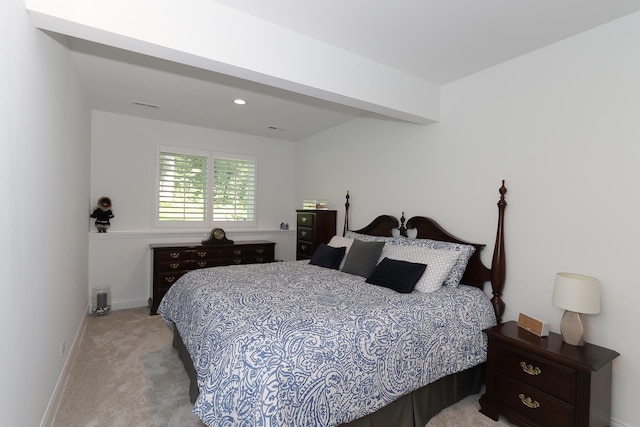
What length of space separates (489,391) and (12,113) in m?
3.23

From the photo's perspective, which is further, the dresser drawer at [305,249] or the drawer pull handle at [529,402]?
the dresser drawer at [305,249]

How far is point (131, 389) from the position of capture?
8.27 ft

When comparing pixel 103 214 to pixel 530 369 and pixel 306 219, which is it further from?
pixel 530 369

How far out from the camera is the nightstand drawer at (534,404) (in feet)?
6.49

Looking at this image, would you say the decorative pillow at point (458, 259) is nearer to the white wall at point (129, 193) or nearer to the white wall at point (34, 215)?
the white wall at point (34, 215)

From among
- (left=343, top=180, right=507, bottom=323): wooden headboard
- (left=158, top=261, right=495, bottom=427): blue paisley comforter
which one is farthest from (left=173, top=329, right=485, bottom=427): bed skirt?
(left=343, top=180, right=507, bottom=323): wooden headboard

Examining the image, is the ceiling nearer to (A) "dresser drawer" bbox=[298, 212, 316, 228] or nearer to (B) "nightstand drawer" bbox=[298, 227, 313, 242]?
(A) "dresser drawer" bbox=[298, 212, 316, 228]

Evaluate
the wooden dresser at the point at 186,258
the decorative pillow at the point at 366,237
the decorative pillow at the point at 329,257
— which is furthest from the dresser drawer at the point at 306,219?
the decorative pillow at the point at 329,257

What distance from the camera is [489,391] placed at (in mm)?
2352

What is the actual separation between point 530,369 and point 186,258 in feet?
13.2

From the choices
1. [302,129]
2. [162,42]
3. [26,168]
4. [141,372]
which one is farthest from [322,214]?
[26,168]

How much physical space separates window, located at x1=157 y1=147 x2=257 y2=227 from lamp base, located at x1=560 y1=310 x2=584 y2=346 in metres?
4.42

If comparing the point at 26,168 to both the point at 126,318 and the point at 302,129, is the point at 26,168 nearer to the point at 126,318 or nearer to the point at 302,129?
the point at 126,318

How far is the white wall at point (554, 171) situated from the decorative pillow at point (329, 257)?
0.91 metres
